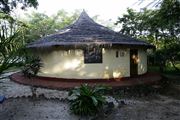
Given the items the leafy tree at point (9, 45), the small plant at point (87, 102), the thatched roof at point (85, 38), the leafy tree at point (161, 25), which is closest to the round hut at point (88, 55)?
the thatched roof at point (85, 38)

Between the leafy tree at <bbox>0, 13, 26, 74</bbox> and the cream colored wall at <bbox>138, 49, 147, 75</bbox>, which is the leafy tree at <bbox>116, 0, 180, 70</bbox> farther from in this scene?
the leafy tree at <bbox>0, 13, 26, 74</bbox>

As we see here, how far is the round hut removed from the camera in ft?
50.9

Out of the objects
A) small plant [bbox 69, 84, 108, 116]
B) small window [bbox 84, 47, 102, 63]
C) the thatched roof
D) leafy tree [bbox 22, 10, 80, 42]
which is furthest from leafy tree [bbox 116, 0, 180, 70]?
leafy tree [bbox 22, 10, 80, 42]

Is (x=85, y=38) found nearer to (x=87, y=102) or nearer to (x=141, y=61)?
(x=141, y=61)

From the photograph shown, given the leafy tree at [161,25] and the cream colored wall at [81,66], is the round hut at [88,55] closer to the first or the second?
the cream colored wall at [81,66]

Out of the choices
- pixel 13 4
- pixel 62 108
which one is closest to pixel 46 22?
pixel 13 4

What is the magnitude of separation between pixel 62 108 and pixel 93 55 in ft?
21.2

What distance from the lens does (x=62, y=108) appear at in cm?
995

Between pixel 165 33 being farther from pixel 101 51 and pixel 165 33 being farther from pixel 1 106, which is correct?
pixel 1 106

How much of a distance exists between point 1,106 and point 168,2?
9.13 m

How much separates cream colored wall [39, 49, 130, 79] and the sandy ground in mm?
3476

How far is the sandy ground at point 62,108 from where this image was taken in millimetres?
→ 8938

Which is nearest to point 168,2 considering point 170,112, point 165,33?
point 170,112

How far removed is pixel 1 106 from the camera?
33.0 feet
